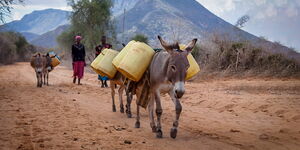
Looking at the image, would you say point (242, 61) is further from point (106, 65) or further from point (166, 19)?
point (166, 19)

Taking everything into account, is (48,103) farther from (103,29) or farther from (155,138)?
(103,29)

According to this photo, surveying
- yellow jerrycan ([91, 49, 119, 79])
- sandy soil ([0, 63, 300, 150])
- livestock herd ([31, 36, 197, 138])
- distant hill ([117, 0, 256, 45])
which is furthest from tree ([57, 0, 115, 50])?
distant hill ([117, 0, 256, 45])

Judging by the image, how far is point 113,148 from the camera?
4770mm

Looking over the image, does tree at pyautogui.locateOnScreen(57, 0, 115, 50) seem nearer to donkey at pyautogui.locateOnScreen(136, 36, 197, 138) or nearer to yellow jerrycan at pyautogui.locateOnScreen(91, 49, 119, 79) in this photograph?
yellow jerrycan at pyautogui.locateOnScreen(91, 49, 119, 79)

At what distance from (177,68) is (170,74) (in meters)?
0.21

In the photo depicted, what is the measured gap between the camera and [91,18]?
119ft

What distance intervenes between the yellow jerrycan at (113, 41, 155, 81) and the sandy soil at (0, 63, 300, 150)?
1.26 m

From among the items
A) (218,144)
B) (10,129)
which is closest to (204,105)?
(218,144)

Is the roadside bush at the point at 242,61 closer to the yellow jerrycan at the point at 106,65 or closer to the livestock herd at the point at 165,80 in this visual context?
the yellow jerrycan at the point at 106,65

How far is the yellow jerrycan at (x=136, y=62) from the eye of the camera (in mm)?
5641

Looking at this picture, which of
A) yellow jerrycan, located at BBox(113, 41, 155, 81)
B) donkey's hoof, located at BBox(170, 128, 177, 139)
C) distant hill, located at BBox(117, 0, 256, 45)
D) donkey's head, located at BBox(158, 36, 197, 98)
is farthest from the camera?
distant hill, located at BBox(117, 0, 256, 45)

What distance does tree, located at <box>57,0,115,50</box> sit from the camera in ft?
117

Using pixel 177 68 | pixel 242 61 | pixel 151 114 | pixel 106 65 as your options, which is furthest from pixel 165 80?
pixel 242 61

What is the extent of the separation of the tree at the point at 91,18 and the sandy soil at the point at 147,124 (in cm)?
2677
